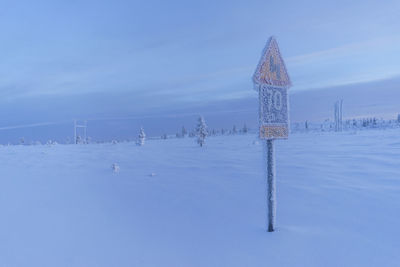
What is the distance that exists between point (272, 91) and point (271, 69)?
1.00 ft

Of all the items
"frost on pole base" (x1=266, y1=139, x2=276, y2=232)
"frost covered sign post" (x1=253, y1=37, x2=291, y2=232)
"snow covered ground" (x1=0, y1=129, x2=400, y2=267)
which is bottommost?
"snow covered ground" (x1=0, y1=129, x2=400, y2=267)

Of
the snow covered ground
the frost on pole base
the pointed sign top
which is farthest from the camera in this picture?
the frost on pole base

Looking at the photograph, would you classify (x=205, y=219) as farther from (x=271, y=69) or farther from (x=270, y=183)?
(x=271, y=69)

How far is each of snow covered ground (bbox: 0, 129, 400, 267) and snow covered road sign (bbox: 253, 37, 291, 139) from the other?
1459 mm

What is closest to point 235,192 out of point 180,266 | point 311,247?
point 311,247

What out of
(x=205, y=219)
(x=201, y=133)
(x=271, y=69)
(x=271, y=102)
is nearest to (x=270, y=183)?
(x=271, y=102)

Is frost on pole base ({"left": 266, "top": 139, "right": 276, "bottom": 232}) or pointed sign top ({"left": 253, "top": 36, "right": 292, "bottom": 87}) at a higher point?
pointed sign top ({"left": 253, "top": 36, "right": 292, "bottom": 87})

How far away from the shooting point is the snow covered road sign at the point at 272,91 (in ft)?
13.2

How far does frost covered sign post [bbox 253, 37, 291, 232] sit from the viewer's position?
13.3 feet

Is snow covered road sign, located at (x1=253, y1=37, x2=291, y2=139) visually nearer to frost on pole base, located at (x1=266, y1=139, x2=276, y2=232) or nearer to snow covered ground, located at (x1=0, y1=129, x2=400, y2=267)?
frost on pole base, located at (x1=266, y1=139, x2=276, y2=232)

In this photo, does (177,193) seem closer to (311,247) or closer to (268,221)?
(268,221)

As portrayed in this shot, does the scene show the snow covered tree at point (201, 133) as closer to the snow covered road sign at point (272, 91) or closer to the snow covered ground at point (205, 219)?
the snow covered ground at point (205, 219)

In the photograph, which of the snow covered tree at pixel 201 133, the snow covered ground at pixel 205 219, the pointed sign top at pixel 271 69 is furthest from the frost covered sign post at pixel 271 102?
the snow covered tree at pixel 201 133

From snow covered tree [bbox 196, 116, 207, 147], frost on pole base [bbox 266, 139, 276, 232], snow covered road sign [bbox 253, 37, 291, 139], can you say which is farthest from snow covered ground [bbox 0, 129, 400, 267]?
snow covered tree [bbox 196, 116, 207, 147]
